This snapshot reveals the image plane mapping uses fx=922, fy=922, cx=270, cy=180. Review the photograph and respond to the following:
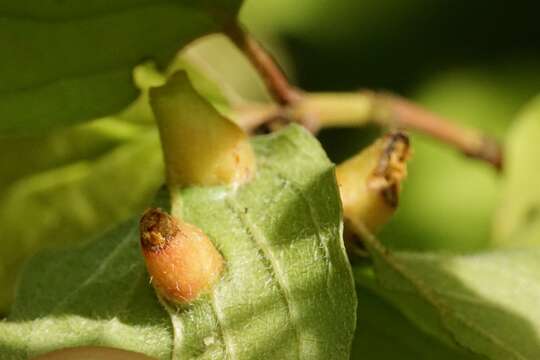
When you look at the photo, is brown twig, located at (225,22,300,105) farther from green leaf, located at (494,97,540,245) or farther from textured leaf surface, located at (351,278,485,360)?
green leaf, located at (494,97,540,245)

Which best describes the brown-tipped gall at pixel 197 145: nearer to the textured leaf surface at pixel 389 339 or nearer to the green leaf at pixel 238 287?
the green leaf at pixel 238 287

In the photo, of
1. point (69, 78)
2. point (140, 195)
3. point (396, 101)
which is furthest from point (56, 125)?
point (396, 101)

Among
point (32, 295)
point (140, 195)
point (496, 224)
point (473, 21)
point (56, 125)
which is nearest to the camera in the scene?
point (32, 295)

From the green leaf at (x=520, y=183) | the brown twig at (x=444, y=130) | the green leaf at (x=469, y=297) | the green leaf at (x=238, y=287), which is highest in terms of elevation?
the green leaf at (x=238, y=287)

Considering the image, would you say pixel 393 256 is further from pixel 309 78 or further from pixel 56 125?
pixel 309 78

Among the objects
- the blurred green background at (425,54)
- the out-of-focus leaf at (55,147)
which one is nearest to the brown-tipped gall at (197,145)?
the out-of-focus leaf at (55,147)

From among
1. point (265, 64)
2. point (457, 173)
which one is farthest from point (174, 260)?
point (457, 173)

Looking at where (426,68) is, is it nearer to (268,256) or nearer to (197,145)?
(197,145)
